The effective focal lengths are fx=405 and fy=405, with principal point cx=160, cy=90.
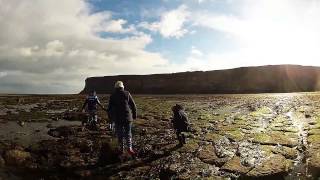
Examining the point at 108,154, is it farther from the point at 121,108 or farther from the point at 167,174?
the point at 167,174

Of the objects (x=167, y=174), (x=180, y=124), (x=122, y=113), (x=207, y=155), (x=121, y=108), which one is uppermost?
(x=121, y=108)

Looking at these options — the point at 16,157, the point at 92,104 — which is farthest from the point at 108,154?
the point at 92,104

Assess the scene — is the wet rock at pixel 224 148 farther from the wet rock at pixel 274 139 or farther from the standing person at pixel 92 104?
the standing person at pixel 92 104

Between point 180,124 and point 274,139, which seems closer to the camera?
point 180,124

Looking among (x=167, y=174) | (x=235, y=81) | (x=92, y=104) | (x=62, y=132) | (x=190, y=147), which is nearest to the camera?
(x=167, y=174)

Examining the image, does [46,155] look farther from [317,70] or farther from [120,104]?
[317,70]

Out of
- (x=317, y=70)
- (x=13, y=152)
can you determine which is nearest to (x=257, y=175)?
(x=13, y=152)

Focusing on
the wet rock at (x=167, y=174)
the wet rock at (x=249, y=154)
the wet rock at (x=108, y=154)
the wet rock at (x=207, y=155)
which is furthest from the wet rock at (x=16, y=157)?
the wet rock at (x=249, y=154)
